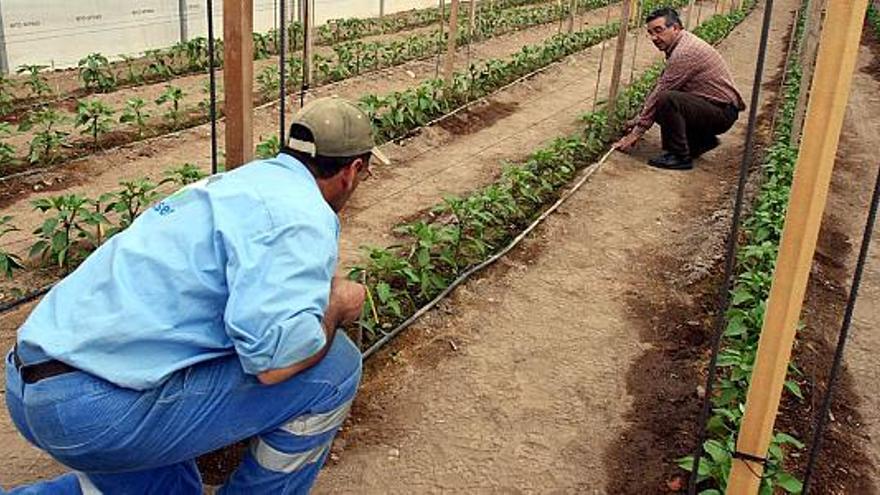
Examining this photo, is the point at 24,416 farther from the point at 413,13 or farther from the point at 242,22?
the point at 413,13

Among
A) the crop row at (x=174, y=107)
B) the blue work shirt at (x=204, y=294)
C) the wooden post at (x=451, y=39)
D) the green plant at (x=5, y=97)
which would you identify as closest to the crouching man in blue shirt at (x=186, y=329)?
the blue work shirt at (x=204, y=294)

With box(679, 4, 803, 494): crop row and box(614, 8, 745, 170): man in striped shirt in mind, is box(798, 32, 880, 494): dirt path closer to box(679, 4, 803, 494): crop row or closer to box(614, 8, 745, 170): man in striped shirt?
box(679, 4, 803, 494): crop row

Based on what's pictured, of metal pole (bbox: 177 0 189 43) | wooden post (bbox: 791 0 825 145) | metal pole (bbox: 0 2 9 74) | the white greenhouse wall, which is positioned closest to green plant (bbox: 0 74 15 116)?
metal pole (bbox: 0 2 9 74)

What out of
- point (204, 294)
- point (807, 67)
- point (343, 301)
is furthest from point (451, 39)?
point (204, 294)

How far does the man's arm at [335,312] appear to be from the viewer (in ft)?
6.71

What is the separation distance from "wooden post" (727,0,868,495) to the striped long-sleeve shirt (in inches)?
189

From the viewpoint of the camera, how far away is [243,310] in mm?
1846

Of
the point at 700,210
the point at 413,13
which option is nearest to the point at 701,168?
the point at 700,210

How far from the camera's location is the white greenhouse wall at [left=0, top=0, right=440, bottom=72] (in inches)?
352

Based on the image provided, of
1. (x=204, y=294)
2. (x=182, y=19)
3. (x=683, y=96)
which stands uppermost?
(x=204, y=294)

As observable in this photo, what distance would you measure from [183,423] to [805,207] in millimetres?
1570

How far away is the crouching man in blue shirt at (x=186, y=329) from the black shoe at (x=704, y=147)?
558 cm

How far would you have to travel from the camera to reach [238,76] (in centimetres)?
324

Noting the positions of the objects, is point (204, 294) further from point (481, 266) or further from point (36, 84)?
point (36, 84)
